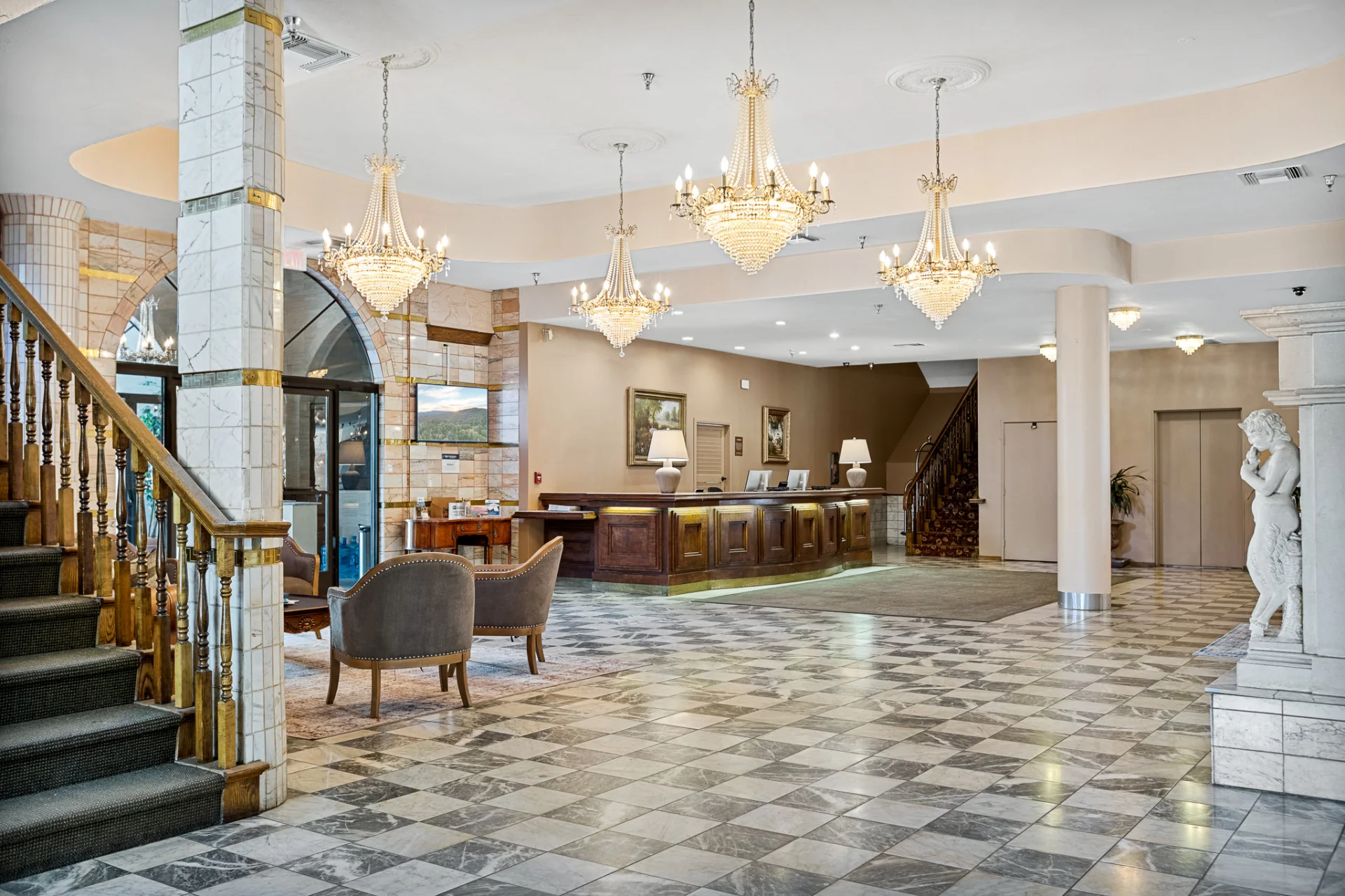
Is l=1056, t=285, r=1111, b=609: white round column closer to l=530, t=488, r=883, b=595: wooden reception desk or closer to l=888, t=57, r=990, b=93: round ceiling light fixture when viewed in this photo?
l=530, t=488, r=883, b=595: wooden reception desk

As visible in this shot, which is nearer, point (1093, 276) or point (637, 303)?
point (637, 303)

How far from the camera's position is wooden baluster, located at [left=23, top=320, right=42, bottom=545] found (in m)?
4.94

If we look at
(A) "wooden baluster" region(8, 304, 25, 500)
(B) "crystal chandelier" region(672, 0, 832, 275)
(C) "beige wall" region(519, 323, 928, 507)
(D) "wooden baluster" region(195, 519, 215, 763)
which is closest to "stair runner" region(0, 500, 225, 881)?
(D) "wooden baluster" region(195, 519, 215, 763)

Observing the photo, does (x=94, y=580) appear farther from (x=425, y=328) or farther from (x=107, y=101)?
(x=425, y=328)

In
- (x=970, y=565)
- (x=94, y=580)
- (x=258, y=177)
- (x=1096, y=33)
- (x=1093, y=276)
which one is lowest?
(x=970, y=565)

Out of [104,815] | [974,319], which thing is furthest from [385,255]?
[974,319]

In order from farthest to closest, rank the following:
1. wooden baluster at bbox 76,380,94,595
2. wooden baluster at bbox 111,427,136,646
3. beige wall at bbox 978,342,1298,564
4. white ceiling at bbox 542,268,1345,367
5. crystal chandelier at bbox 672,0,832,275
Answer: beige wall at bbox 978,342,1298,564 < white ceiling at bbox 542,268,1345,367 < crystal chandelier at bbox 672,0,832,275 < wooden baluster at bbox 76,380,94,595 < wooden baluster at bbox 111,427,136,646

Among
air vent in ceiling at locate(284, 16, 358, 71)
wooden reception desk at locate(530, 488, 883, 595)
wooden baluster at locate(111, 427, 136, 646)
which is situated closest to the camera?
wooden baluster at locate(111, 427, 136, 646)

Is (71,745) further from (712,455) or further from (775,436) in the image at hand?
(775,436)

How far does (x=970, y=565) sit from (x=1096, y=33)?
10130mm

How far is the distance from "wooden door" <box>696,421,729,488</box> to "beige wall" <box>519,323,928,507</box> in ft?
0.49

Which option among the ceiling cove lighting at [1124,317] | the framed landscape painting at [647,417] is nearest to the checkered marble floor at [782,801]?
the ceiling cove lighting at [1124,317]

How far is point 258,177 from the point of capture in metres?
4.35

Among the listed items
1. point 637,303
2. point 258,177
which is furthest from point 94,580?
point 637,303
